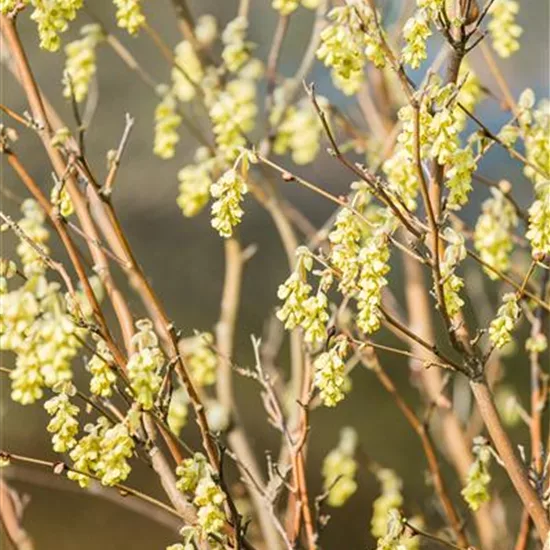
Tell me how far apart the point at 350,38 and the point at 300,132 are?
1.28 m

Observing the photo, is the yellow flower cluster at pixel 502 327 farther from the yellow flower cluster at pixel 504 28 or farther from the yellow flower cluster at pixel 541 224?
the yellow flower cluster at pixel 504 28

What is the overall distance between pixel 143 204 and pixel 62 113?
753 millimetres

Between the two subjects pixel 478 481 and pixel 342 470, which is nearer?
pixel 478 481

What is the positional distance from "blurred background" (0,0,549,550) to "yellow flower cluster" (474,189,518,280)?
9.98ft

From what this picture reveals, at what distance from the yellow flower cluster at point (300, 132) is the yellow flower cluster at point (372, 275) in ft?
4.53

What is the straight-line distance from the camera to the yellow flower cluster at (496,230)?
207 centimetres

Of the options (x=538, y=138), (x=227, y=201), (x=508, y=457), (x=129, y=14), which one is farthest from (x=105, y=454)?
(x=538, y=138)

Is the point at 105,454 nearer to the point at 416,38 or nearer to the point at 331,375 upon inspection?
the point at 331,375

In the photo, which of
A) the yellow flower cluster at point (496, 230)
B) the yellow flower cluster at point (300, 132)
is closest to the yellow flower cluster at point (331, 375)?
the yellow flower cluster at point (496, 230)

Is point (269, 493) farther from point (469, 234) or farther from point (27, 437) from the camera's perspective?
point (27, 437)

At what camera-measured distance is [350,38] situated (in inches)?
58.0

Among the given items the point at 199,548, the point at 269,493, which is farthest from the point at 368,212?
the point at 199,548

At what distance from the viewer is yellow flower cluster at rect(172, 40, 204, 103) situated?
2.73 m

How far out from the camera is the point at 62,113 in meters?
5.88
